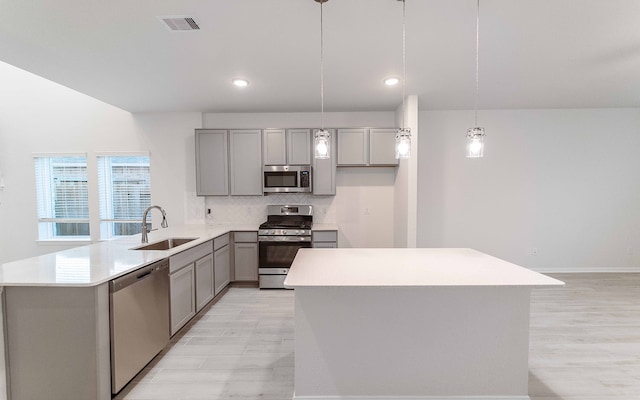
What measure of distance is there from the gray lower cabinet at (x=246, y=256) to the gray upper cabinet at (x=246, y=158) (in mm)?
707

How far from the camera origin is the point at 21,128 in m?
4.54

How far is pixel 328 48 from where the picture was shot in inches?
98.3

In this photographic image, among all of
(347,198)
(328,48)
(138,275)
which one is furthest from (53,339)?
(347,198)

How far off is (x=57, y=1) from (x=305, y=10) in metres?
1.68

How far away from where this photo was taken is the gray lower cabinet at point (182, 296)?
2584 mm

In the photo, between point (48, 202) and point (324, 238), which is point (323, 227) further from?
point (48, 202)

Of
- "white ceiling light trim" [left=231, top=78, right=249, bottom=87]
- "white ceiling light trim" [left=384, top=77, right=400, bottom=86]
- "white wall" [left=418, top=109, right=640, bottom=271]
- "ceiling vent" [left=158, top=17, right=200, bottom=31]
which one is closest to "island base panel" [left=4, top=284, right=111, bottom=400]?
"ceiling vent" [left=158, top=17, right=200, bottom=31]

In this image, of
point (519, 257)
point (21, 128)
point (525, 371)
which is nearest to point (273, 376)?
point (525, 371)

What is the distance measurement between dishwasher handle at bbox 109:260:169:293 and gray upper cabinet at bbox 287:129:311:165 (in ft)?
7.74

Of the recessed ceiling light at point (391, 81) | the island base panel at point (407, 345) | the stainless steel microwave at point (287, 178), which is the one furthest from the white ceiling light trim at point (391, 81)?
the island base panel at point (407, 345)

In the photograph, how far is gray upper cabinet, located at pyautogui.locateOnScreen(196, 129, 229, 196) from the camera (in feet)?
14.1

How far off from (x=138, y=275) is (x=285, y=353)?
1365mm

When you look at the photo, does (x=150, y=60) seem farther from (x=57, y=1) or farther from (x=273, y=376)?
(x=273, y=376)

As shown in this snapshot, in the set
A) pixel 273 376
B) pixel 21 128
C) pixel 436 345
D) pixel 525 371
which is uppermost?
pixel 21 128
